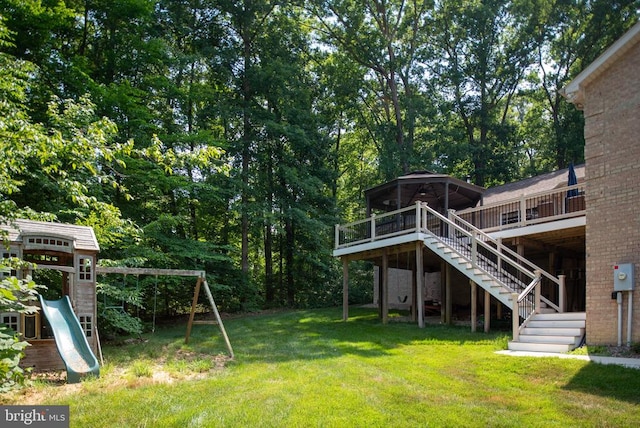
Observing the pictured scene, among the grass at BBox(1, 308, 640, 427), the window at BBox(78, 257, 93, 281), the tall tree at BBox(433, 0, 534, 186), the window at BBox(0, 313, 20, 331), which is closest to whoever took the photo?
the grass at BBox(1, 308, 640, 427)

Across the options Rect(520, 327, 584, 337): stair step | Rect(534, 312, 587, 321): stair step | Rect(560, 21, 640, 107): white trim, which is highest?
Rect(560, 21, 640, 107): white trim

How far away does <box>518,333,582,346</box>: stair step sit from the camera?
9.64m

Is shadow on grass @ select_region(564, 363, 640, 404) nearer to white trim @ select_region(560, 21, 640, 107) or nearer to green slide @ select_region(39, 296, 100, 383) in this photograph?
white trim @ select_region(560, 21, 640, 107)

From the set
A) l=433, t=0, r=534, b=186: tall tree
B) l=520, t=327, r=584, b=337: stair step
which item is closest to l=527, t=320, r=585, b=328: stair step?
l=520, t=327, r=584, b=337: stair step

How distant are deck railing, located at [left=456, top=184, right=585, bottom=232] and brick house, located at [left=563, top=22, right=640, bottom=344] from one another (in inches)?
125

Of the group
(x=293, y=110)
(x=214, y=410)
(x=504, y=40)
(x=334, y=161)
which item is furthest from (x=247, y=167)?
(x=214, y=410)

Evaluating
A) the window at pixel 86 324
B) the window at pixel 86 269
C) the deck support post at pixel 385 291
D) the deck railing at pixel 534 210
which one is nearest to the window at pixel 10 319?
the window at pixel 86 324

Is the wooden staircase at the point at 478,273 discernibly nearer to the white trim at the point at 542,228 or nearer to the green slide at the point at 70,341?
the white trim at the point at 542,228

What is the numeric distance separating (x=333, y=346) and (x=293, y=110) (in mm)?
17192

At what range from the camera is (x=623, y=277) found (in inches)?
352

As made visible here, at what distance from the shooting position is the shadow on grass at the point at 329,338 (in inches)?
401

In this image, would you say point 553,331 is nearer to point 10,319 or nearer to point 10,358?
point 10,358

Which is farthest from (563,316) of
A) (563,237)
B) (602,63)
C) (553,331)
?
(602,63)

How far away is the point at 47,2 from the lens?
16.6 m
